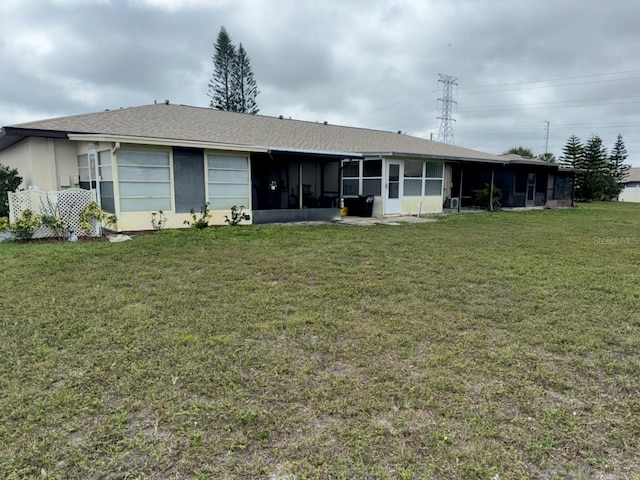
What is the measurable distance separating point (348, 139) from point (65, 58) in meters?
13.3

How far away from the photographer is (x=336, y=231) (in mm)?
10555

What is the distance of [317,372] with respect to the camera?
3.01 m

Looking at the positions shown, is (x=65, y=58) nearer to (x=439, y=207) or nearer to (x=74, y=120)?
(x=74, y=120)

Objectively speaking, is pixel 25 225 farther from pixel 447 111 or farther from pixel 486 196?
pixel 447 111

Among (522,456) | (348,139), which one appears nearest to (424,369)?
(522,456)

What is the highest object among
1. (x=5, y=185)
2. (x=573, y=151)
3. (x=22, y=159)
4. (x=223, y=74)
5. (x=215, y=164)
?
(x=223, y=74)

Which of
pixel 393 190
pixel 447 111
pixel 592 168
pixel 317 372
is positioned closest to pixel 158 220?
pixel 317 372

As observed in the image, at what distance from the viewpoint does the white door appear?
14961 millimetres

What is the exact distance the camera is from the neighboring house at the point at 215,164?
9945mm

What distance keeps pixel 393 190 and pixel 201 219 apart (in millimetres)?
7545

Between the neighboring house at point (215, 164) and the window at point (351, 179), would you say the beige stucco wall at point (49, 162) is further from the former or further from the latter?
the window at point (351, 179)

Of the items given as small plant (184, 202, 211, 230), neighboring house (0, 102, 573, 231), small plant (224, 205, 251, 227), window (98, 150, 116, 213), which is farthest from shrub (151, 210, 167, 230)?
small plant (224, 205, 251, 227)

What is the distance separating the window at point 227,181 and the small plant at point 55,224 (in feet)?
11.8

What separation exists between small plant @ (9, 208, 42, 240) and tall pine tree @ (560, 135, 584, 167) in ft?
131
